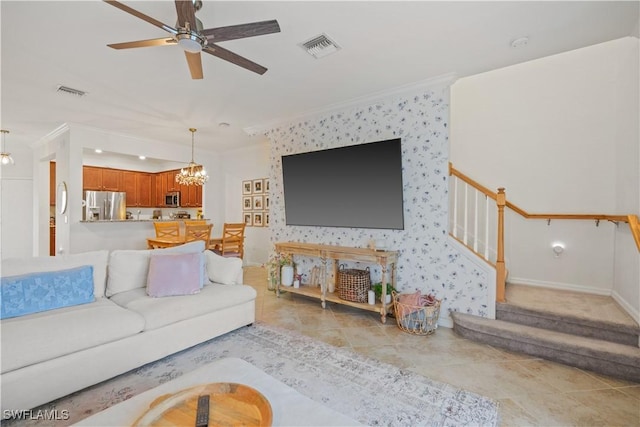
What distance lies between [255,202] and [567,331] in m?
5.51

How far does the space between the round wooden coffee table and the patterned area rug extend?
2.65 feet

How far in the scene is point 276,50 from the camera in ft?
8.68

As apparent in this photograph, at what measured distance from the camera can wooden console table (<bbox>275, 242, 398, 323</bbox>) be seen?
3.38 metres

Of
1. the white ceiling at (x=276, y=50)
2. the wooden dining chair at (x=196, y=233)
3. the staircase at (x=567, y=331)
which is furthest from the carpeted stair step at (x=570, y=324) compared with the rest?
the wooden dining chair at (x=196, y=233)

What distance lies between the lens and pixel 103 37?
2457 mm

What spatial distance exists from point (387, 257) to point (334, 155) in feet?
4.66

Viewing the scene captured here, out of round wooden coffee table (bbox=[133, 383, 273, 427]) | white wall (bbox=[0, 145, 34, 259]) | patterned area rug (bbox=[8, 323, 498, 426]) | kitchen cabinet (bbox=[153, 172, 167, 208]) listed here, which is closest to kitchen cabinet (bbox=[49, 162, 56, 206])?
white wall (bbox=[0, 145, 34, 259])

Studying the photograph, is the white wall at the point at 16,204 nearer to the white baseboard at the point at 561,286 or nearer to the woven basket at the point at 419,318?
the woven basket at the point at 419,318

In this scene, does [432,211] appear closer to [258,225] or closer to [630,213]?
[630,213]

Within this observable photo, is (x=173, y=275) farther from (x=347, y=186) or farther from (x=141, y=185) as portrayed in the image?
(x=141, y=185)

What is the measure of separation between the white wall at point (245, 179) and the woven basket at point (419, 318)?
3830 mm

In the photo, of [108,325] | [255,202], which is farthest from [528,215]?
[255,202]

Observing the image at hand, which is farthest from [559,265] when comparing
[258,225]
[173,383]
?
[258,225]

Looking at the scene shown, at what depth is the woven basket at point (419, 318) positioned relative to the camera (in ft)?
10.0
